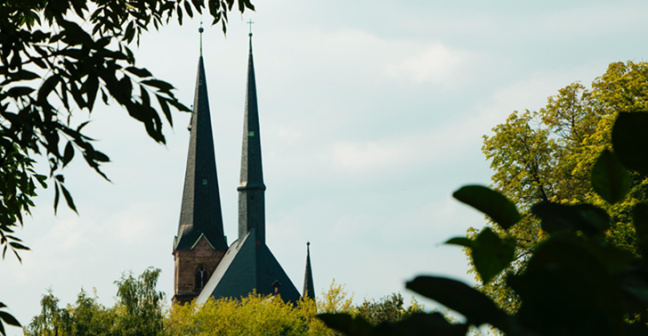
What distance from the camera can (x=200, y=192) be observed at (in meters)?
61.7

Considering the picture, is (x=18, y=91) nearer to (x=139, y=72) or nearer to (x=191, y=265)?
(x=139, y=72)

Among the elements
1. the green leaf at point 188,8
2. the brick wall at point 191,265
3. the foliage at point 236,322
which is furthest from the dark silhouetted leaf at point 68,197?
the brick wall at point 191,265

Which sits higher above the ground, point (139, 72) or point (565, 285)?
point (139, 72)

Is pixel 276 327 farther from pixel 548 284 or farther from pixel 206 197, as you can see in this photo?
pixel 548 284

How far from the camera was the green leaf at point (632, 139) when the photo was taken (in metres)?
0.95

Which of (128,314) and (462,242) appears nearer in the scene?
(462,242)

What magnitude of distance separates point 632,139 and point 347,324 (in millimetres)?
481

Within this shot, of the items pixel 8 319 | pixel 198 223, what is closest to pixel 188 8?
pixel 8 319

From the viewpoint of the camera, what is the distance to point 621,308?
0.81 meters

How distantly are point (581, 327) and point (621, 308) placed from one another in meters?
0.07

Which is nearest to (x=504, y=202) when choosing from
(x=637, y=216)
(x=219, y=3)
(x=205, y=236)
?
(x=637, y=216)

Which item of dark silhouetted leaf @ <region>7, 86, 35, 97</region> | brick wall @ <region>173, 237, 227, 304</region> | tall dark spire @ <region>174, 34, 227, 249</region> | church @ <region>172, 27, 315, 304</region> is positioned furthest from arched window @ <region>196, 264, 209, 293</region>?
dark silhouetted leaf @ <region>7, 86, 35, 97</region>

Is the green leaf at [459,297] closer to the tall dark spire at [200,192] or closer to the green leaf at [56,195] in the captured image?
the green leaf at [56,195]

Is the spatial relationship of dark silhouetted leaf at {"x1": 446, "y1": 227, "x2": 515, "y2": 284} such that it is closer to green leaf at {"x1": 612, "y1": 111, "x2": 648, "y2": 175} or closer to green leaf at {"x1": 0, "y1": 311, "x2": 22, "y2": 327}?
green leaf at {"x1": 612, "y1": 111, "x2": 648, "y2": 175}
